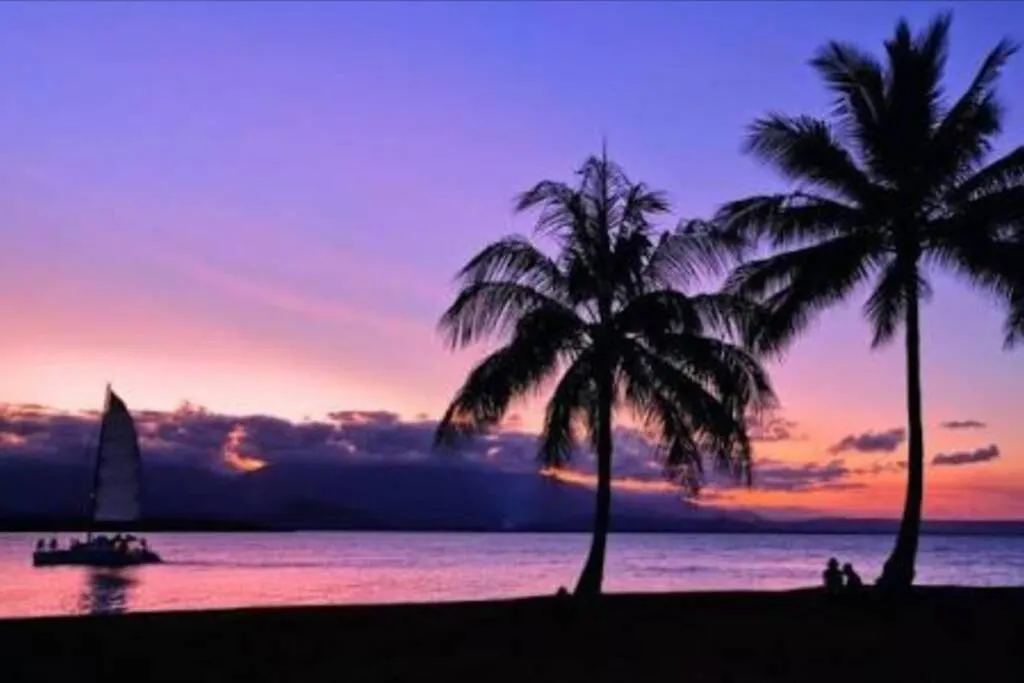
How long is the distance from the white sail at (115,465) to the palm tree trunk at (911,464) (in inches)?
3242

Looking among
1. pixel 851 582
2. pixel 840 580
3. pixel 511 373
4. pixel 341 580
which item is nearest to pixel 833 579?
pixel 840 580

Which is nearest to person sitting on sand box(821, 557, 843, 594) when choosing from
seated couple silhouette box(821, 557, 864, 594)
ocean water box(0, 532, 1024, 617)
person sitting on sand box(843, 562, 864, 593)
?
seated couple silhouette box(821, 557, 864, 594)

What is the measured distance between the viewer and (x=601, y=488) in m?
25.5

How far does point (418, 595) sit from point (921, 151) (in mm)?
53567

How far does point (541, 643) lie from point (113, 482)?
87925 mm

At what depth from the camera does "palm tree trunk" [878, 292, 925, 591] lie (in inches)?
1006

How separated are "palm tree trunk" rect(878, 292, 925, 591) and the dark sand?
65.1 inches

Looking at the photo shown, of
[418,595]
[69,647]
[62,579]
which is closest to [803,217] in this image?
[69,647]

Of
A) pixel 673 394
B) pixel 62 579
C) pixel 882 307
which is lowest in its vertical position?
pixel 62 579

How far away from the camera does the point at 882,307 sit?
26.8 metres

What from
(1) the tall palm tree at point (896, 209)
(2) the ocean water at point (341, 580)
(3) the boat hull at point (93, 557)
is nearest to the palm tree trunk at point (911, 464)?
(1) the tall palm tree at point (896, 209)

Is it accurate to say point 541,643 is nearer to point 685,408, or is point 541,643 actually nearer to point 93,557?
point 685,408

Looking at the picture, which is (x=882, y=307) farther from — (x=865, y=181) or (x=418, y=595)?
(x=418, y=595)

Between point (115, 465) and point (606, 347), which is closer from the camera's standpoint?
point (606, 347)
